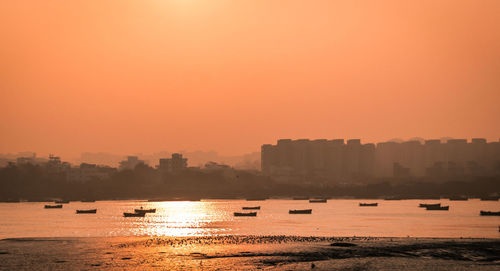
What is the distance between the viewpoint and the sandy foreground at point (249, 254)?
54.5 meters

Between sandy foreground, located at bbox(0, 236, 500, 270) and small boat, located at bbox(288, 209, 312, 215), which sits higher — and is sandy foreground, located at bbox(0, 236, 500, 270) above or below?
below

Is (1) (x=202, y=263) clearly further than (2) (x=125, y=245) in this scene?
No

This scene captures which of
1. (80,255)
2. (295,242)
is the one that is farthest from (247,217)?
(80,255)

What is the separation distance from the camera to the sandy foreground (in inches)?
2144

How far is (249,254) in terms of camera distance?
2403 inches

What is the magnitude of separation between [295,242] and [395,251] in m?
12.5

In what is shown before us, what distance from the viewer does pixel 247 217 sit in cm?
17662

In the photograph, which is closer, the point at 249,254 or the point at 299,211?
the point at 249,254

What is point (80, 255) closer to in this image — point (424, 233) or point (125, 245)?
point (125, 245)

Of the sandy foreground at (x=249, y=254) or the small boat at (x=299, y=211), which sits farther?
the small boat at (x=299, y=211)

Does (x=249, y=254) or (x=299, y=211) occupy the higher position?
(x=299, y=211)

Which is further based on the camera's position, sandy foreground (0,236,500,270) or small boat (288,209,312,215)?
small boat (288,209,312,215)

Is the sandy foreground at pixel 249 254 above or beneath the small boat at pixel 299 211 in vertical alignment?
beneath

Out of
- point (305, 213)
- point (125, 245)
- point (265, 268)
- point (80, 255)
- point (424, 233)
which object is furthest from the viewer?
point (305, 213)
